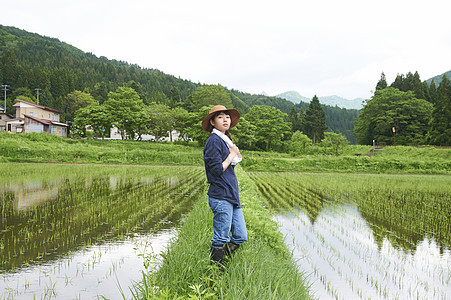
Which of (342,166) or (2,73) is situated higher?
(2,73)

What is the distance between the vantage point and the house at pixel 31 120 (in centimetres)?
3828

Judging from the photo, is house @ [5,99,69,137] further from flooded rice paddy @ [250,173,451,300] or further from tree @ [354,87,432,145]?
tree @ [354,87,432,145]

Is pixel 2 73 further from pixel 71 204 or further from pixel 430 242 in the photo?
pixel 430 242

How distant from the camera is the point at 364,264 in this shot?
3928 mm

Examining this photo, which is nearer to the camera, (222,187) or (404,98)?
(222,187)

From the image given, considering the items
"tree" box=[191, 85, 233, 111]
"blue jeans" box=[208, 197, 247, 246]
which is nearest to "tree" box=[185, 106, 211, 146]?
"tree" box=[191, 85, 233, 111]

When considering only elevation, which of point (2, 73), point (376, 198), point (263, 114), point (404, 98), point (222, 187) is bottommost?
point (376, 198)

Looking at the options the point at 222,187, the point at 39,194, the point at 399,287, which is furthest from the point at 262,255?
the point at 39,194

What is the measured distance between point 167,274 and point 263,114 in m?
43.2

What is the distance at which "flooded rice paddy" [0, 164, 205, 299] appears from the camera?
3025 millimetres

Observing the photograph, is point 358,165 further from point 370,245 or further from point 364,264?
point 364,264

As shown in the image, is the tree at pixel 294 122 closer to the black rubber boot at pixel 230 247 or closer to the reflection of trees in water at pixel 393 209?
the reflection of trees in water at pixel 393 209

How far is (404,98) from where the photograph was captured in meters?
44.3

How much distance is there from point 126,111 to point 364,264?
39.1 meters
